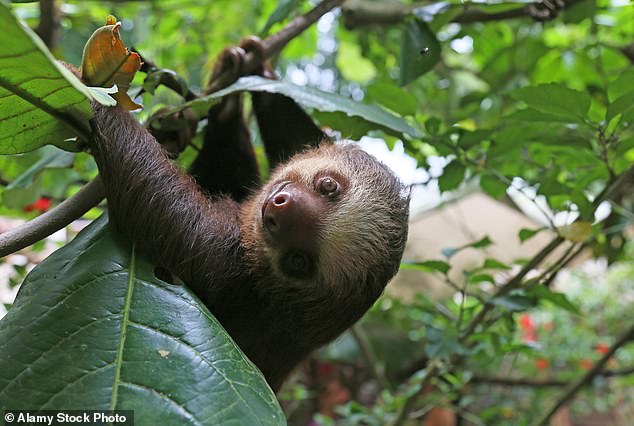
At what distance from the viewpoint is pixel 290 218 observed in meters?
2.10

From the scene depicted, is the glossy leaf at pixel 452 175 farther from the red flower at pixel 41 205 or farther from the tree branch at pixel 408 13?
the red flower at pixel 41 205

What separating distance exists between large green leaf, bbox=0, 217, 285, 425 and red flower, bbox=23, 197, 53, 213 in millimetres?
1334

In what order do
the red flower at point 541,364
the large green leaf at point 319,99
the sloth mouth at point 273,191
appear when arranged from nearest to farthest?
the large green leaf at point 319,99 < the sloth mouth at point 273,191 < the red flower at point 541,364

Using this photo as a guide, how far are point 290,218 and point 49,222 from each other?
868 mm

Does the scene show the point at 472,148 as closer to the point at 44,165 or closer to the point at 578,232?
the point at 578,232

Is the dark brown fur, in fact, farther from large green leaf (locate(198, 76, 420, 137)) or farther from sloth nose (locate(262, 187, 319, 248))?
large green leaf (locate(198, 76, 420, 137))

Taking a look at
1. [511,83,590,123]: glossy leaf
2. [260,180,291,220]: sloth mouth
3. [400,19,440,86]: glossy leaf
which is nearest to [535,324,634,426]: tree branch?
[511,83,590,123]: glossy leaf

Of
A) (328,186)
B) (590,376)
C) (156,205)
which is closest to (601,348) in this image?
(590,376)

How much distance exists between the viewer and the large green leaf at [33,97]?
3.10 feet

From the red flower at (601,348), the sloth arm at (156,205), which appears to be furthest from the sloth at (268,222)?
the red flower at (601,348)

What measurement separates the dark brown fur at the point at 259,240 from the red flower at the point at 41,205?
802 millimetres

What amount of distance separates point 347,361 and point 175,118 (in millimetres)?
3261

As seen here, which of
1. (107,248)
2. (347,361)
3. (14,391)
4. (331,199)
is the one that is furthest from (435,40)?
(347,361)

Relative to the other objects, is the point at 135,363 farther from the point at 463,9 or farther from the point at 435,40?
the point at 463,9
